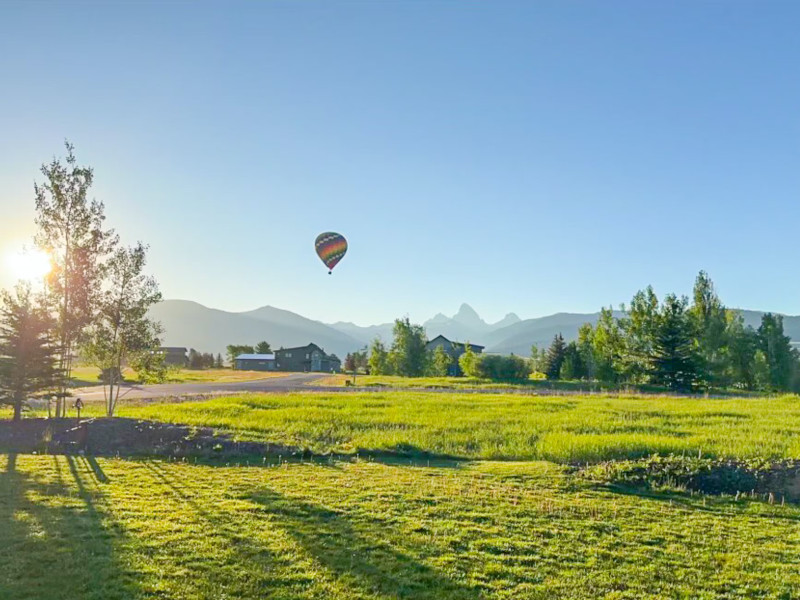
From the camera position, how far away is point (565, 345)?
221 ft

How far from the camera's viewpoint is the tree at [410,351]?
72375mm

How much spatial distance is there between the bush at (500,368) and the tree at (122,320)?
43461 millimetres

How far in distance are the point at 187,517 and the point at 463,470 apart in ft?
20.5

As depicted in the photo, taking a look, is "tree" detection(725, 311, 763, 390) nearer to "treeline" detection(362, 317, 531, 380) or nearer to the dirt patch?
"treeline" detection(362, 317, 531, 380)

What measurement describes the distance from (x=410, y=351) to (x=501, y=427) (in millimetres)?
53370

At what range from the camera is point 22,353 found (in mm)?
18766

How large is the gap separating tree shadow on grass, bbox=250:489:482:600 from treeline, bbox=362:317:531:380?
2143 inches

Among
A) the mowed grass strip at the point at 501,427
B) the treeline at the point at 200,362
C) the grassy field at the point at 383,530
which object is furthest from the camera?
the treeline at the point at 200,362

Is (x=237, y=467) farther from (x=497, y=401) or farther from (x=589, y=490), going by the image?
(x=497, y=401)

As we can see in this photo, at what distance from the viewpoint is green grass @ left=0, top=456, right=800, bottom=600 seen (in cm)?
600

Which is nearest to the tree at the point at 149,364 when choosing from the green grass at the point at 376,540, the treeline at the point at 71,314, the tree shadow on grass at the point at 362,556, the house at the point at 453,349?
the treeline at the point at 71,314

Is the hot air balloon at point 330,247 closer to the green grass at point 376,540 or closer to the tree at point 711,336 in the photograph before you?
the green grass at point 376,540

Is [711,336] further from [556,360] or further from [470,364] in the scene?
[470,364]

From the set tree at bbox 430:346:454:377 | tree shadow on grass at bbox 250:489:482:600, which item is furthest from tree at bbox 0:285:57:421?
tree at bbox 430:346:454:377
